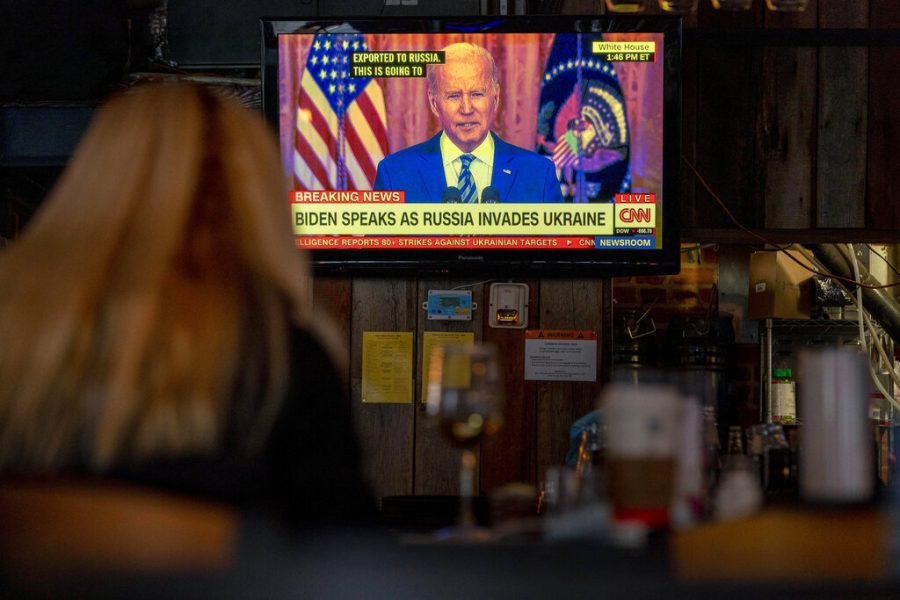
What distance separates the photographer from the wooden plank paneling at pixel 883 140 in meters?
4.03

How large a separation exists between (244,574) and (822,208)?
3258 millimetres

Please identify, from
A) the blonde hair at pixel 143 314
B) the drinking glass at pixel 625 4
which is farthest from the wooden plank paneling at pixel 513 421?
the blonde hair at pixel 143 314

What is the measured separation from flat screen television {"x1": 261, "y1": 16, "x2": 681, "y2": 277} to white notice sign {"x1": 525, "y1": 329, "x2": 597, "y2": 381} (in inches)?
13.9

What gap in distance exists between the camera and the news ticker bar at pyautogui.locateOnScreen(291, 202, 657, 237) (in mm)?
3758

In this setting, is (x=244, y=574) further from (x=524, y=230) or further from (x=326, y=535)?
(x=524, y=230)

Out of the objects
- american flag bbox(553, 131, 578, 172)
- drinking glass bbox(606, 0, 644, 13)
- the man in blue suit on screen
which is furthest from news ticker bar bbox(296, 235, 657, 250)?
drinking glass bbox(606, 0, 644, 13)

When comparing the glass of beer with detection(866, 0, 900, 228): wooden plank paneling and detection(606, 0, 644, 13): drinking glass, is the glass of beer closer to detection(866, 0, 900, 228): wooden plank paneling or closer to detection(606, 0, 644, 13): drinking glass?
detection(606, 0, 644, 13): drinking glass

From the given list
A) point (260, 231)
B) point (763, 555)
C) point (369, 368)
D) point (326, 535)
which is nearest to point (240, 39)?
point (369, 368)

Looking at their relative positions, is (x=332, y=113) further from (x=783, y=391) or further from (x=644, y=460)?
(x=783, y=391)

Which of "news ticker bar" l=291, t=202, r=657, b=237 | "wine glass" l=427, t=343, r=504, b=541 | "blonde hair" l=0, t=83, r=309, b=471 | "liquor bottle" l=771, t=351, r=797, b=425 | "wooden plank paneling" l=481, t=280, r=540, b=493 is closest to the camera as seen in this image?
"blonde hair" l=0, t=83, r=309, b=471

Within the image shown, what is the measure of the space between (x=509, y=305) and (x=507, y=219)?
480mm

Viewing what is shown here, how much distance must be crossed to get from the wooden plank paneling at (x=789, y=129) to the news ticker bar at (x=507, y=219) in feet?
2.01

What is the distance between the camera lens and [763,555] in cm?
131

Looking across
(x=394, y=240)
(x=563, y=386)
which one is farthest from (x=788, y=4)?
(x=563, y=386)
